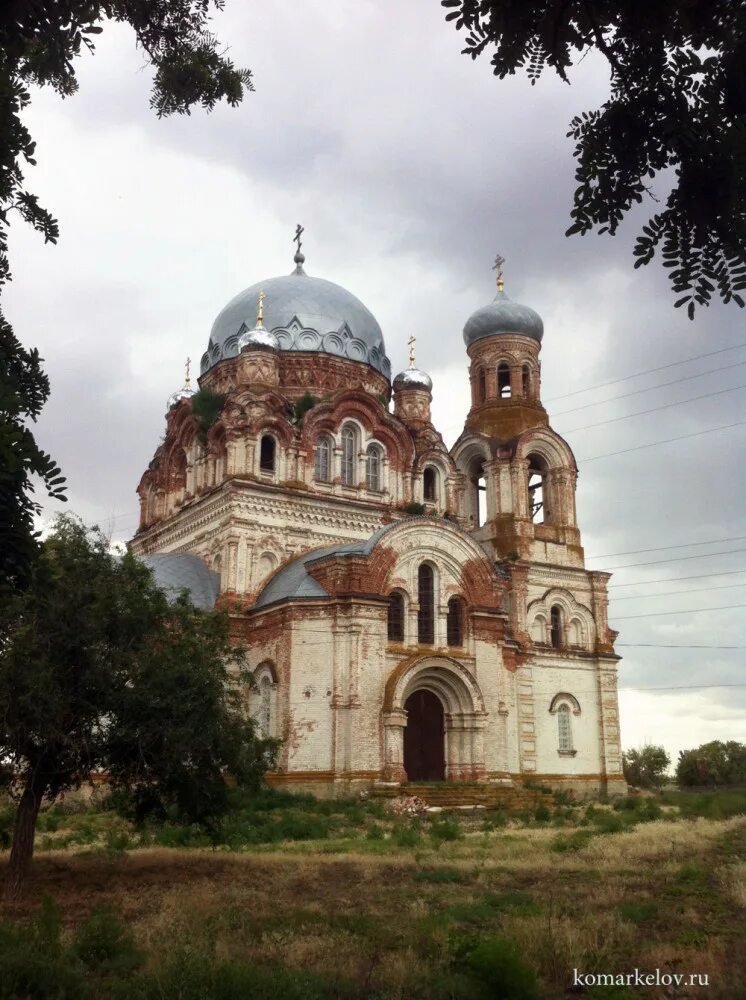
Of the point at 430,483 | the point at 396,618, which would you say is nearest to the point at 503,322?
the point at 430,483

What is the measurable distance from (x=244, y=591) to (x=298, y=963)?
795 inches

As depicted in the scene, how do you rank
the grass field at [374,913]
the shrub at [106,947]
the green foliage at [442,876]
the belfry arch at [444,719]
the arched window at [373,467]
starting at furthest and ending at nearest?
the arched window at [373,467], the belfry arch at [444,719], the green foliage at [442,876], the shrub at [106,947], the grass field at [374,913]

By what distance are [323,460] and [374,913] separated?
2164 cm

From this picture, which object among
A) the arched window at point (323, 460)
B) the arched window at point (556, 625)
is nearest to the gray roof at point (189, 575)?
the arched window at point (323, 460)

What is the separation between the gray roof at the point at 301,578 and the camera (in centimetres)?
2645

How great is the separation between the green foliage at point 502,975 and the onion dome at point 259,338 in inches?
1033

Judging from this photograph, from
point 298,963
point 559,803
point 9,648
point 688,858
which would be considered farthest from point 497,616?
point 298,963

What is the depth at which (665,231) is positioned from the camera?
4.88 metres

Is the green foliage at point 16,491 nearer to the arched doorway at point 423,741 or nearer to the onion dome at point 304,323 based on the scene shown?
the arched doorway at point 423,741

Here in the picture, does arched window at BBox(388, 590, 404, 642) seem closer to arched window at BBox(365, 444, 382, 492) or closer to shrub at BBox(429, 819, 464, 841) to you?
arched window at BBox(365, 444, 382, 492)

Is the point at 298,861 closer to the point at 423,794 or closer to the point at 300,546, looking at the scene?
A: the point at 423,794

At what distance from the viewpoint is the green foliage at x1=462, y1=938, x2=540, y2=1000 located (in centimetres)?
703

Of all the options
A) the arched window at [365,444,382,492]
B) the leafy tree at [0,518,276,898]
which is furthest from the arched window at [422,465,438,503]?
the leafy tree at [0,518,276,898]

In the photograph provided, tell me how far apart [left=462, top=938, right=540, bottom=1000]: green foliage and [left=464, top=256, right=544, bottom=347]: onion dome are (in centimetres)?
3079
